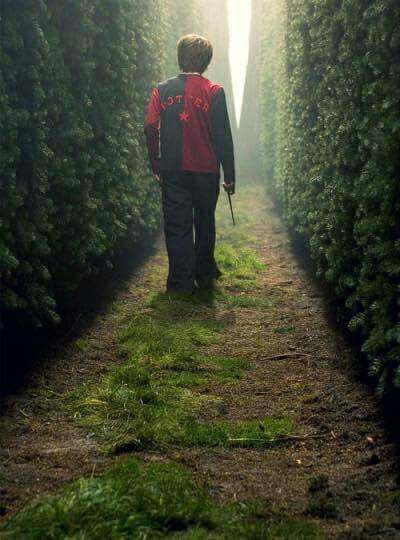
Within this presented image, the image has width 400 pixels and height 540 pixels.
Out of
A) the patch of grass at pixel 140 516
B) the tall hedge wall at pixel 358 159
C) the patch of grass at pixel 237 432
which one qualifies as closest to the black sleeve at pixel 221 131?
the tall hedge wall at pixel 358 159

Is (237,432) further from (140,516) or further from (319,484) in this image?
(140,516)

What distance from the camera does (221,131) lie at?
22.0ft

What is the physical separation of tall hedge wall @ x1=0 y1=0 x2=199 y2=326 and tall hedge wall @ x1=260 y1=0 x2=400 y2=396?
6.53 ft

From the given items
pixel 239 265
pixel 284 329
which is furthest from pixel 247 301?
pixel 239 265

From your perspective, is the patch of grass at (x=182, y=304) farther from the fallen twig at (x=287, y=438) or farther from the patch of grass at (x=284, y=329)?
the fallen twig at (x=287, y=438)

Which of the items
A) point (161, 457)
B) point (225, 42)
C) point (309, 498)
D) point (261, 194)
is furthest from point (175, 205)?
point (225, 42)

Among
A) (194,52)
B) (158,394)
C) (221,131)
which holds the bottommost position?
(158,394)

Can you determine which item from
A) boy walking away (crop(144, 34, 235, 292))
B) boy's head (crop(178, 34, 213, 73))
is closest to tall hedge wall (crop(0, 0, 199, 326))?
boy walking away (crop(144, 34, 235, 292))

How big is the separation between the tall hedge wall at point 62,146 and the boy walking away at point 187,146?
449 millimetres

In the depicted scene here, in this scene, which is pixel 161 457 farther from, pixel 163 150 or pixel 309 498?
pixel 163 150

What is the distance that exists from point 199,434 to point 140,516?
3.52 ft

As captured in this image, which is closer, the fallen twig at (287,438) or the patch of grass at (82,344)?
the fallen twig at (287,438)

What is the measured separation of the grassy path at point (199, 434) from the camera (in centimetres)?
249

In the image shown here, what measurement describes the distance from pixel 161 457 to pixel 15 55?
2.69 meters
